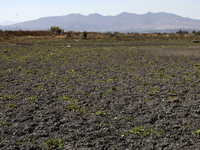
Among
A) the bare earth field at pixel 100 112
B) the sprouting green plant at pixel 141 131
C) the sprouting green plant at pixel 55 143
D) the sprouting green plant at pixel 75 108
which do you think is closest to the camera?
the sprouting green plant at pixel 55 143

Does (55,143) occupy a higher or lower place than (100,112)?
lower

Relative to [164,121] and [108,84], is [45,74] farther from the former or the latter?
[164,121]

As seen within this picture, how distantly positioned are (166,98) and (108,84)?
4287 mm

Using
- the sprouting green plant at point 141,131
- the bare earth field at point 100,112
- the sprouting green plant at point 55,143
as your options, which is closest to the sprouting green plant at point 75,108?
the bare earth field at point 100,112

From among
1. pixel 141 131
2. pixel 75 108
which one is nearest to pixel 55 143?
pixel 141 131

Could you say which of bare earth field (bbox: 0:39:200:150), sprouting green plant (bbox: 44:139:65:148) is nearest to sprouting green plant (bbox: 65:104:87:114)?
bare earth field (bbox: 0:39:200:150)

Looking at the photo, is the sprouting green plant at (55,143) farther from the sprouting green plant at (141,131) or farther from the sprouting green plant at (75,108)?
the sprouting green plant at (75,108)

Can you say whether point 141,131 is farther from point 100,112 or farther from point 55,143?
point 55,143

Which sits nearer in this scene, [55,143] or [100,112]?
[55,143]

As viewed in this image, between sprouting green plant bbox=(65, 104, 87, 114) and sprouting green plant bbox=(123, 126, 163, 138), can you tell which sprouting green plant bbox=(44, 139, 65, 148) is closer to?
sprouting green plant bbox=(123, 126, 163, 138)

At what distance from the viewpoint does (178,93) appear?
11992 millimetres

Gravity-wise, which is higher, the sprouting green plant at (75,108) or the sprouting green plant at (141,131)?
the sprouting green plant at (75,108)

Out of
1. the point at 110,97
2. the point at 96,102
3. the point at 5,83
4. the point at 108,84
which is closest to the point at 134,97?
the point at 110,97

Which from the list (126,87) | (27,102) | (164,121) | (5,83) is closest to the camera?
(164,121)
